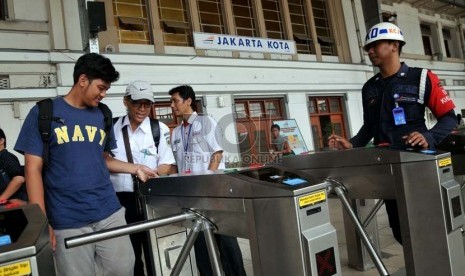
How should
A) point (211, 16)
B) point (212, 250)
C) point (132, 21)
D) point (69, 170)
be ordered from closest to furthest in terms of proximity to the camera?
point (212, 250)
point (69, 170)
point (132, 21)
point (211, 16)

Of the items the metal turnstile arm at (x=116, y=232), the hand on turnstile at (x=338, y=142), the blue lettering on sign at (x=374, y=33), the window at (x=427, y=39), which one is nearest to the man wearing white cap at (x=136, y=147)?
the metal turnstile arm at (x=116, y=232)

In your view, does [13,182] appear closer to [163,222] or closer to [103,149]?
[103,149]

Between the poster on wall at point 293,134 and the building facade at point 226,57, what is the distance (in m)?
0.59

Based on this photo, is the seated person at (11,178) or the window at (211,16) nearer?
the seated person at (11,178)

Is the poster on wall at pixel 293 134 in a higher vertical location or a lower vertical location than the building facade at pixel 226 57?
lower

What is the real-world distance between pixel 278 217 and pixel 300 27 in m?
9.69

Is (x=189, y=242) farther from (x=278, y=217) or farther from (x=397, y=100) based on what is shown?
(x=397, y=100)

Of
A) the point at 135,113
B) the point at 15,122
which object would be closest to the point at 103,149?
the point at 135,113

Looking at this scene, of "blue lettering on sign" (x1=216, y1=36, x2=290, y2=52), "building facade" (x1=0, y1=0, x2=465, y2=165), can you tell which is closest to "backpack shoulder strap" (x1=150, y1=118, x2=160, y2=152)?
Result: "building facade" (x1=0, y1=0, x2=465, y2=165)

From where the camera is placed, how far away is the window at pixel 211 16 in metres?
8.76

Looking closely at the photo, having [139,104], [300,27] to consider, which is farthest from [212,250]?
[300,27]

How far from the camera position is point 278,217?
1.48 m

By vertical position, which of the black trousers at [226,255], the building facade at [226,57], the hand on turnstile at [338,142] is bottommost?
the black trousers at [226,255]

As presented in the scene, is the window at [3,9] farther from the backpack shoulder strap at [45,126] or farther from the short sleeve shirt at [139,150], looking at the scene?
the backpack shoulder strap at [45,126]
